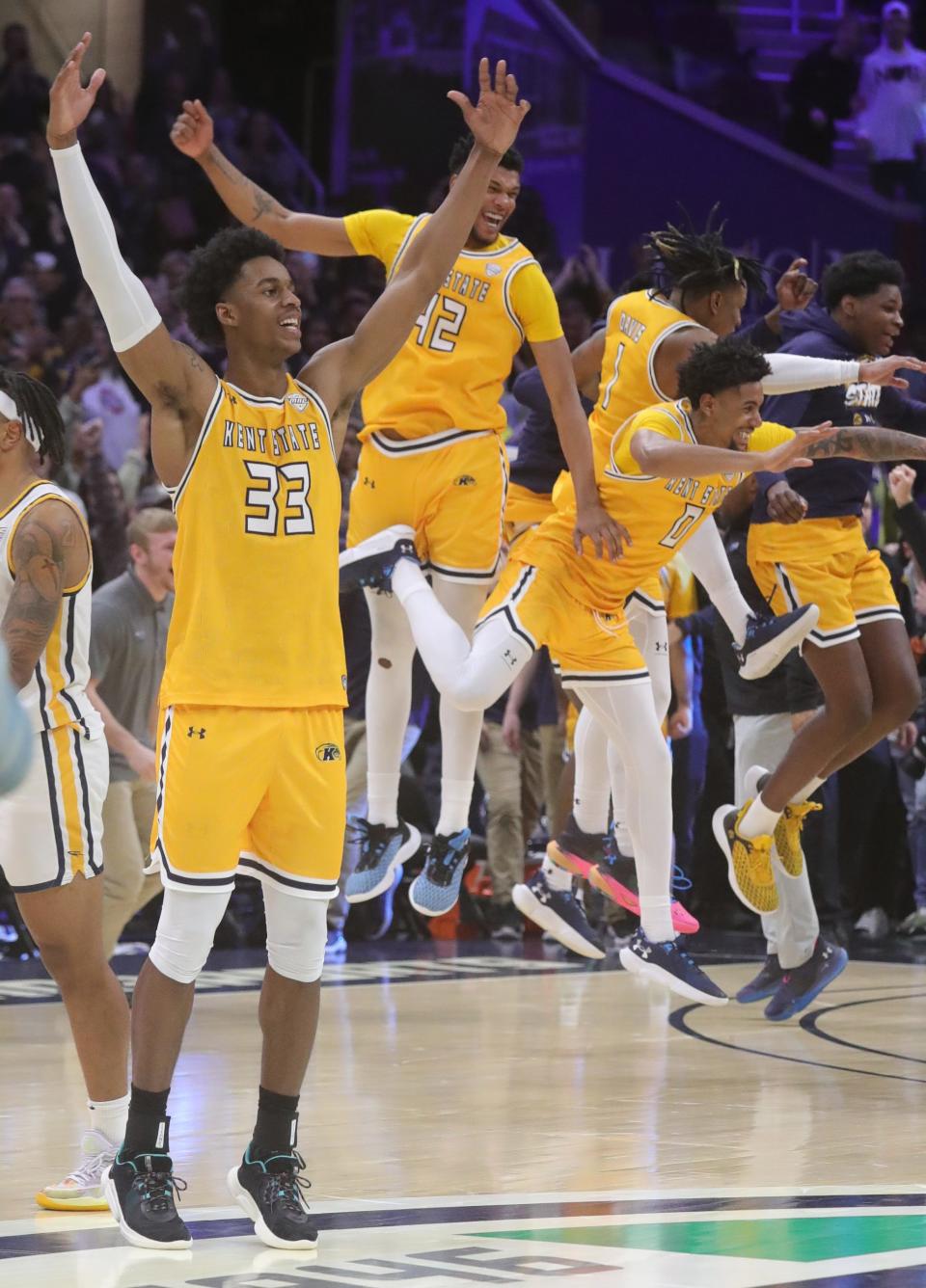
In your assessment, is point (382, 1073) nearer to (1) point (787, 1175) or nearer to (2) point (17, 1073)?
(2) point (17, 1073)

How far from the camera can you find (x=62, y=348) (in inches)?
511

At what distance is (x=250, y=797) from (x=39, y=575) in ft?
2.56

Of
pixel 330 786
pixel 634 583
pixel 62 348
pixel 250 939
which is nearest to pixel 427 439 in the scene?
pixel 634 583

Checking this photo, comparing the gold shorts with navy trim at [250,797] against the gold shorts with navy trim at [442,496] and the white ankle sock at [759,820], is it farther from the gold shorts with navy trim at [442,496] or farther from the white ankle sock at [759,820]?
the white ankle sock at [759,820]

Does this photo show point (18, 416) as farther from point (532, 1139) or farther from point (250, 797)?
point (532, 1139)

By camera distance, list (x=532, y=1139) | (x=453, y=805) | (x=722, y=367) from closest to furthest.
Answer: (x=532, y=1139) → (x=722, y=367) → (x=453, y=805)

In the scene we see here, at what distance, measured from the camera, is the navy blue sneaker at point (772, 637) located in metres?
6.90

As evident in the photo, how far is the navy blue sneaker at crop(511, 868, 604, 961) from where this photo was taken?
7449 mm

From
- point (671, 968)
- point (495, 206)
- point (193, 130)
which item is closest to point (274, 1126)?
point (671, 968)

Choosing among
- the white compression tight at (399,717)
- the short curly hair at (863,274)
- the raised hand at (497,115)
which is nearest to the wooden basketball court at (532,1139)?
the white compression tight at (399,717)

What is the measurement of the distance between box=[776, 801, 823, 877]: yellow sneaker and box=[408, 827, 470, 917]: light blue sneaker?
4.61 ft

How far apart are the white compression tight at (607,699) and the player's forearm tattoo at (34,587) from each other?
6.98 ft

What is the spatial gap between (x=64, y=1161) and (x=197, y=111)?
3147mm

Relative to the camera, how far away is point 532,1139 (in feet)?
18.0
